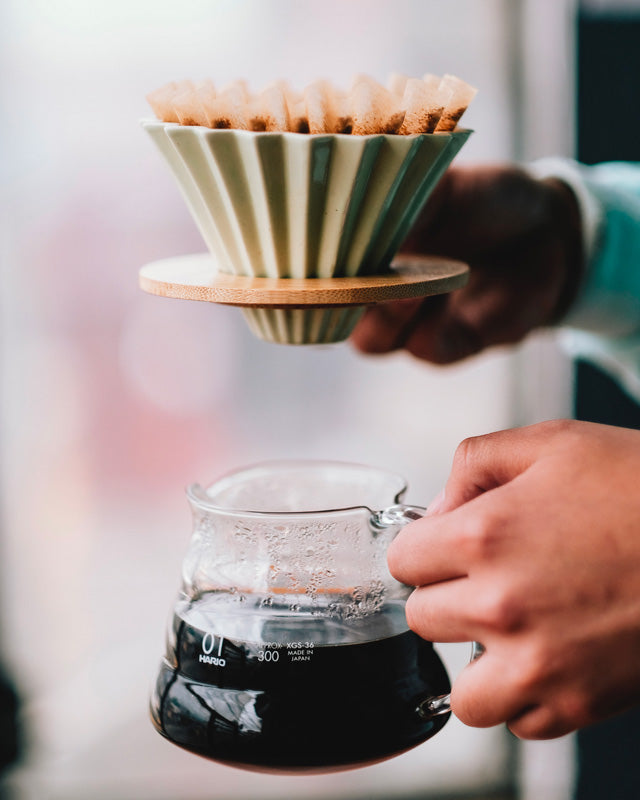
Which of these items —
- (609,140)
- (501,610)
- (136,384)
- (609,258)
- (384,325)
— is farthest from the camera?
(136,384)

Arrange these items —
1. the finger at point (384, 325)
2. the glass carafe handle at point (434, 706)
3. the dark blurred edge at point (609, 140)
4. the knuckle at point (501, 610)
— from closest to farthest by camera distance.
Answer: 1. the knuckle at point (501, 610)
2. the glass carafe handle at point (434, 706)
3. the finger at point (384, 325)
4. the dark blurred edge at point (609, 140)

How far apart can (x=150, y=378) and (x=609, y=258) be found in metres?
0.97

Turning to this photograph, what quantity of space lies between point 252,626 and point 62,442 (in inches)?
47.2

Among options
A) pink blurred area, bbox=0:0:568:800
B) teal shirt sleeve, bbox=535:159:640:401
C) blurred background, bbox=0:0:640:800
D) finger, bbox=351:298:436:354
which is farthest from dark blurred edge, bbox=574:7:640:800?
finger, bbox=351:298:436:354

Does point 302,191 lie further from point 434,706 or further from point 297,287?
point 434,706

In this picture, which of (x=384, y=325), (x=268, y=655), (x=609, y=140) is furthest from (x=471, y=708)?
(x=609, y=140)

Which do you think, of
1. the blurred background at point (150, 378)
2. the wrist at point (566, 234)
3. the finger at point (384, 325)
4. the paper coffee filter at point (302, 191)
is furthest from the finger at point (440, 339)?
the blurred background at point (150, 378)

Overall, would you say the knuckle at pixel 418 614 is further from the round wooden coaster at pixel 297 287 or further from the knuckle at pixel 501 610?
the round wooden coaster at pixel 297 287

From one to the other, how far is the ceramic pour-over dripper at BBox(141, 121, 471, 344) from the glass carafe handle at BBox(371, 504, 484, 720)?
0.13 metres

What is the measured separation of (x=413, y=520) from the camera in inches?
20.6

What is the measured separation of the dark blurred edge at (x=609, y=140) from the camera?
1.43 metres

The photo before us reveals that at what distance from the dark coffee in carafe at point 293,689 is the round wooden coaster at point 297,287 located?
20cm

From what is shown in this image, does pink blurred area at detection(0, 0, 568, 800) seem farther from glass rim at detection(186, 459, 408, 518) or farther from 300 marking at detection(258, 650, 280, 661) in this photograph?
300 marking at detection(258, 650, 280, 661)

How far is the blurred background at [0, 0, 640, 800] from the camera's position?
1.49 meters
